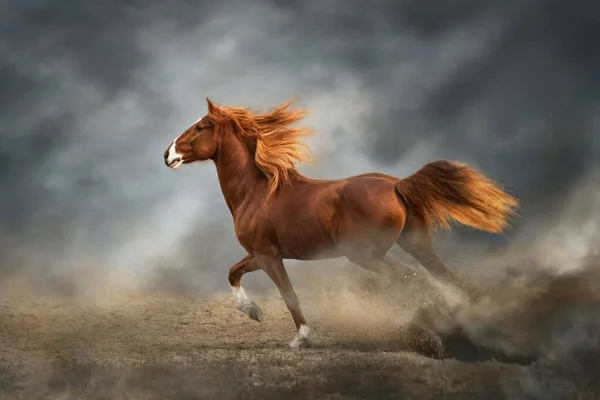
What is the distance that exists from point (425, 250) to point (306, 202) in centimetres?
84

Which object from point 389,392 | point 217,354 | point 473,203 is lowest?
point 389,392

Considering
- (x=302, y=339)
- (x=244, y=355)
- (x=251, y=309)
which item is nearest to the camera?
(x=244, y=355)

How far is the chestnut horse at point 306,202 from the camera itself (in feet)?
16.5

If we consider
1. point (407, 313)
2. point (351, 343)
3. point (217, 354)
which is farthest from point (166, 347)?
point (407, 313)

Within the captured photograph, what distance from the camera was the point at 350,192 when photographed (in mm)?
5137

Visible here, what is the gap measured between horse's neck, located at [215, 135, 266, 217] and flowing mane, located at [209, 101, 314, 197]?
0.24 feet

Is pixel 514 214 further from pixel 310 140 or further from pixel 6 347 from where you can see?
pixel 6 347

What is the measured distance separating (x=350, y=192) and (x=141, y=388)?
1771 millimetres

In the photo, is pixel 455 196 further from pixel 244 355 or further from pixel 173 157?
pixel 173 157

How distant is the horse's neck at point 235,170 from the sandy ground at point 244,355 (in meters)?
1.05

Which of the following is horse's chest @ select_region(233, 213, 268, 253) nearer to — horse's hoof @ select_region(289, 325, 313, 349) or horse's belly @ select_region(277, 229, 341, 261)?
horse's belly @ select_region(277, 229, 341, 261)

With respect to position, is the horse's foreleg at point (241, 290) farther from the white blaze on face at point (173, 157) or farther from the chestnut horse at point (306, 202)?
the white blaze on face at point (173, 157)

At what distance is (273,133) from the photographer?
560cm

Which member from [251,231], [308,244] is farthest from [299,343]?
[251,231]
